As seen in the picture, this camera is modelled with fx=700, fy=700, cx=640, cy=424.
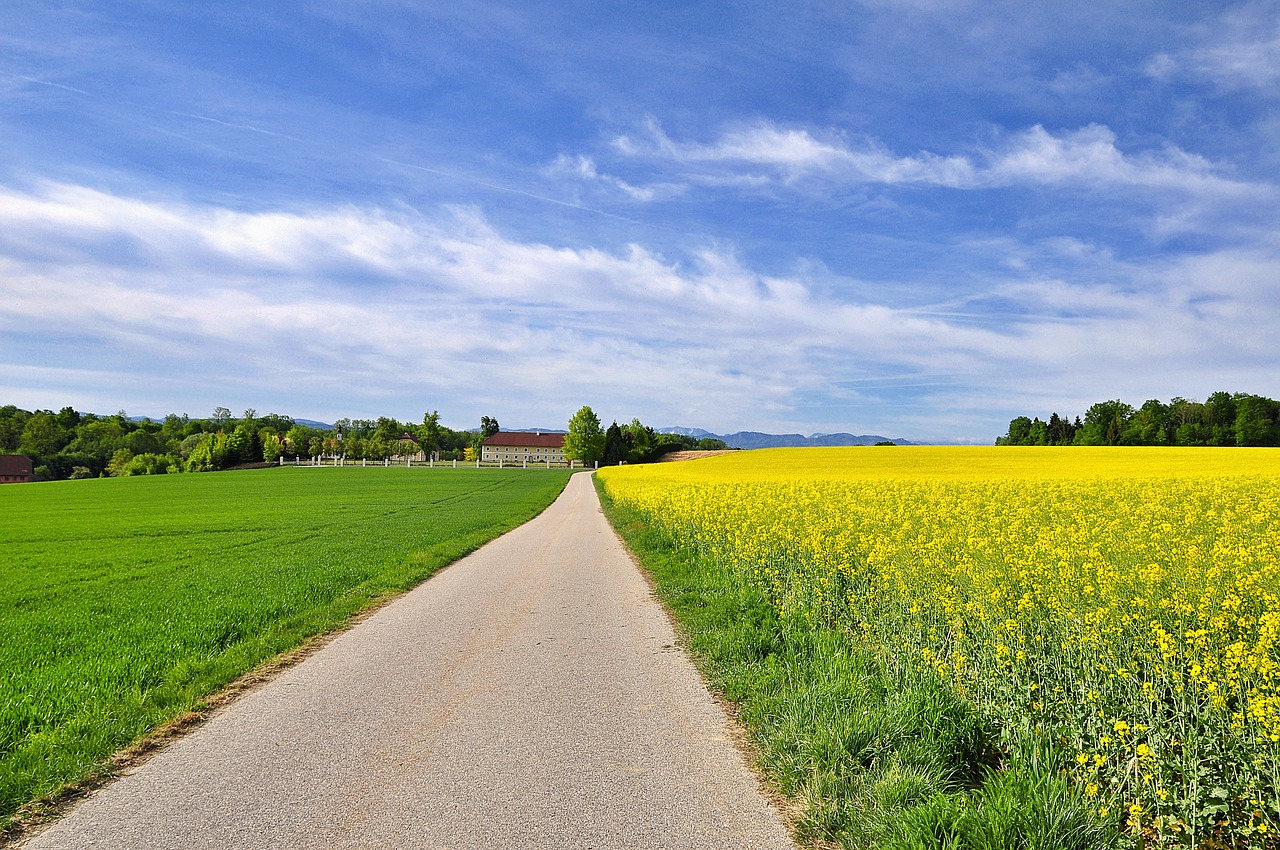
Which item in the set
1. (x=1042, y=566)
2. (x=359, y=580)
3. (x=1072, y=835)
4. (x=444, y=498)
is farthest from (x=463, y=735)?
(x=444, y=498)

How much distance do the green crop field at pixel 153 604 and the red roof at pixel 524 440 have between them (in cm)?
12812

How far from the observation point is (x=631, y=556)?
1630cm

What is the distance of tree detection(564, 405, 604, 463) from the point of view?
11788cm

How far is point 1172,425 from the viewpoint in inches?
4023

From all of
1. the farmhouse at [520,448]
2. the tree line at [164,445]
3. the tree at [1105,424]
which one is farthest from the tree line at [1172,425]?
the tree line at [164,445]

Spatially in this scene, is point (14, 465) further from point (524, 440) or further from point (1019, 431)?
point (1019, 431)

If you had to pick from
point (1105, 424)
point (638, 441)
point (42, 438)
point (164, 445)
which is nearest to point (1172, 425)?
point (1105, 424)

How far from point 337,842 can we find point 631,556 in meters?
12.6

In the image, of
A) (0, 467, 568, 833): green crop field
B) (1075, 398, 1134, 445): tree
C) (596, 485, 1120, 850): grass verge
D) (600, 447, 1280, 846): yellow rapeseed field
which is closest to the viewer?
(596, 485, 1120, 850): grass verge

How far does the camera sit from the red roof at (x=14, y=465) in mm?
112375

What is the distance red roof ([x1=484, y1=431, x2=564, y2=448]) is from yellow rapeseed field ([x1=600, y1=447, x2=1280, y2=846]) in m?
143

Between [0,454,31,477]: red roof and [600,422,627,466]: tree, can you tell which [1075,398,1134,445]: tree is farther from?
[0,454,31,477]: red roof

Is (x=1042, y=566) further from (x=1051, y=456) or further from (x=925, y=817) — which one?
(x=1051, y=456)

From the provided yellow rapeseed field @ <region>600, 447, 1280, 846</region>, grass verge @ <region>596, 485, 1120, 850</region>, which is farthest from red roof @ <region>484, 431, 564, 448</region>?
grass verge @ <region>596, 485, 1120, 850</region>
